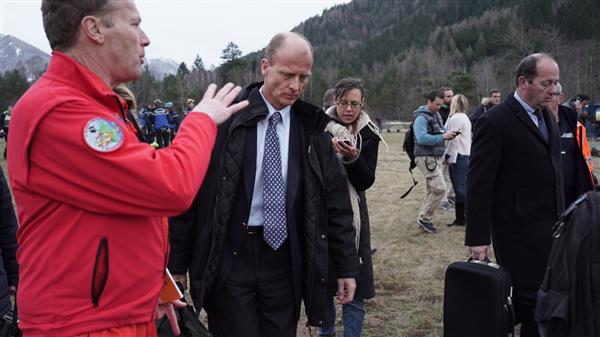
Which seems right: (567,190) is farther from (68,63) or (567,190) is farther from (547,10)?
(547,10)

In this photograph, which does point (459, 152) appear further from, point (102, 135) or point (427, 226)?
point (102, 135)

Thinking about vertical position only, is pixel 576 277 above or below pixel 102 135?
below

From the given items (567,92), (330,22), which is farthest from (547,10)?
(330,22)

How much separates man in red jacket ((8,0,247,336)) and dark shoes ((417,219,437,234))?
7.12 metres

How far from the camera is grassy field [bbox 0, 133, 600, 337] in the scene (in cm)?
496

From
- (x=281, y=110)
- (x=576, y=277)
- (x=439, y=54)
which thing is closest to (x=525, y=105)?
(x=576, y=277)

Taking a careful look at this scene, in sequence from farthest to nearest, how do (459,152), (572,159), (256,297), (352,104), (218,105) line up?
(459,152)
(572,159)
(352,104)
(256,297)
(218,105)

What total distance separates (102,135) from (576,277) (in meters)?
2.09

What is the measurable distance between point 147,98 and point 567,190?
204ft

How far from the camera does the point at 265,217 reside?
8.84 ft

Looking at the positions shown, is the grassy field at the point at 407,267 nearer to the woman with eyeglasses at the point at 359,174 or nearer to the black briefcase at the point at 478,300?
the woman with eyeglasses at the point at 359,174

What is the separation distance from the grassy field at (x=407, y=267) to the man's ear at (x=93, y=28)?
3.85m

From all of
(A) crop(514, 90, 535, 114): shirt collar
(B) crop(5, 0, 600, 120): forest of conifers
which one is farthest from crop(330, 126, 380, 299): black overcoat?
(B) crop(5, 0, 600, 120): forest of conifers

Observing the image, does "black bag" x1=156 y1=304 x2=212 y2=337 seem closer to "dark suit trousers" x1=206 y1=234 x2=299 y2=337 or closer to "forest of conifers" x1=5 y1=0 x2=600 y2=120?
"dark suit trousers" x1=206 y1=234 x2=299 y2=337
